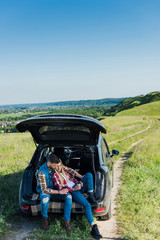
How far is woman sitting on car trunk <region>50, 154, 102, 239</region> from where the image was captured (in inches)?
158

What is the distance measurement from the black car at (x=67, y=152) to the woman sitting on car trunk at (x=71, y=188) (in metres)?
0.12

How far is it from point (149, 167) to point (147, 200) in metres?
3.21

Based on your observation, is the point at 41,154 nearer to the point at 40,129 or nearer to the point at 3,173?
the point at 40,129

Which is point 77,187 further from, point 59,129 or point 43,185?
point 59,129

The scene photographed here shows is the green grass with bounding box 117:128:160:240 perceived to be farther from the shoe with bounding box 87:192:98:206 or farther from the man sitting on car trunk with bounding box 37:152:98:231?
the man sitting on car trunk with bounding box 37:152:98:231

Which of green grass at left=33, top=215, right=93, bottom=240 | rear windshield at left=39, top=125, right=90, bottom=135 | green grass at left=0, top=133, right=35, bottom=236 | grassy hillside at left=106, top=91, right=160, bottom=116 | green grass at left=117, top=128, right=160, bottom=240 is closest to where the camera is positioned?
green grass at left=33, top=215, right=93, bottom=240

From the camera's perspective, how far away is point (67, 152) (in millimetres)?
6102

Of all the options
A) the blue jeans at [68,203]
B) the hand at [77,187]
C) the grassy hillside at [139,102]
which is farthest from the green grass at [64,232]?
the grassy hillside at [139,102]

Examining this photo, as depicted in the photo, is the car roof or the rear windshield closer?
the car roof

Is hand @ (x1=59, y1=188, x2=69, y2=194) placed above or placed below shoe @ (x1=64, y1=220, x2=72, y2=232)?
above

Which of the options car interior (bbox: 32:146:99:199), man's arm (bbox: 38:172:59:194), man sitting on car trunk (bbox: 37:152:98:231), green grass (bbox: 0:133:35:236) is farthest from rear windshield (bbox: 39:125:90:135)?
green grass (bbox: 0:133:35:236)

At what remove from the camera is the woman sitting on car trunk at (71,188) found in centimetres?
402

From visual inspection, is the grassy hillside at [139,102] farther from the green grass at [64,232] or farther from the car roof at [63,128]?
the green grass at [64,232]

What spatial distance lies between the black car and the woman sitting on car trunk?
0.12m
